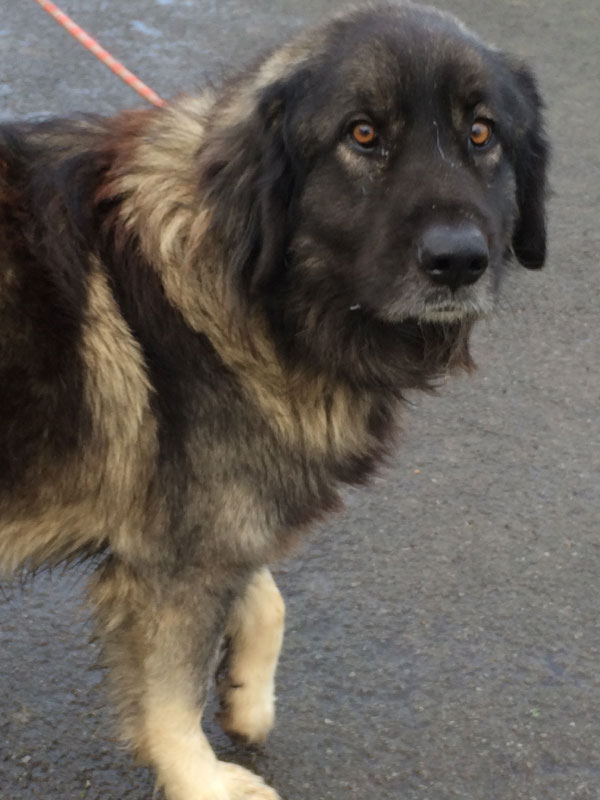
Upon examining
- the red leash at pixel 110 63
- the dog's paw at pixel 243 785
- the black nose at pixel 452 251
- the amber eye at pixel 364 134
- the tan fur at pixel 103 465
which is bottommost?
the dog's paw at pixel 243 785

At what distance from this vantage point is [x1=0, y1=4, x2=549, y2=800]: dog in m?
2.36

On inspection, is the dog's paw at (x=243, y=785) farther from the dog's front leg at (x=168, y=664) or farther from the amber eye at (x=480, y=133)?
the amber eye at (x=480, y=133)

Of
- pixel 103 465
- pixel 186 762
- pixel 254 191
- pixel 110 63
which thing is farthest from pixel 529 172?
pixel 110 63

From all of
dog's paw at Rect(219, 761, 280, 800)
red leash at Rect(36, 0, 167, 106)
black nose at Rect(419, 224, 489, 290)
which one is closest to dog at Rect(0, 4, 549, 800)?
black nose at Rect(419, 224, 489, 290)

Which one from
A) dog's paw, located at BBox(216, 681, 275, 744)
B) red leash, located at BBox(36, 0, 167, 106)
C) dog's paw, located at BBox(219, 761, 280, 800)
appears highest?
red leash, located at BBox(36, 0, 167, 106)

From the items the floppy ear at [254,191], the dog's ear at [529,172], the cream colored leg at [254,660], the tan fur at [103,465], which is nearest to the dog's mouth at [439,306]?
the floppy ear at [254,191]

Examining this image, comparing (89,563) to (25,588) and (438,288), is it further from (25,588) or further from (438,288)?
(438,288)

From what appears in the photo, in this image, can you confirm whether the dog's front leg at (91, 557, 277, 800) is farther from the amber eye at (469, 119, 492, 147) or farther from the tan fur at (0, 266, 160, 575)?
the amber eye at (469, 119, 492, 147)

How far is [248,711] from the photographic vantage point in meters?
2.98

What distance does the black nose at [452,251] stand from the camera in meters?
2.26

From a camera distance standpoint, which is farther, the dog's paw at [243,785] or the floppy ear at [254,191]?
the dog's paw at [243,785]

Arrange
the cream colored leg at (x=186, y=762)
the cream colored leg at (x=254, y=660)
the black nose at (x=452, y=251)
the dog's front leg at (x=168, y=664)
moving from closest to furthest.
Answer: the black nose at (x=452, y=251), the dog's front leg at (x=168, y=664), the cream colored leg at (x=186, y=762), the cream colored leg at (x=254, y=660)

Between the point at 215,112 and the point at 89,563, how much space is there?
1.15 meters

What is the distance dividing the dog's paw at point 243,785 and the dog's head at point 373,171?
1229 millimetres
